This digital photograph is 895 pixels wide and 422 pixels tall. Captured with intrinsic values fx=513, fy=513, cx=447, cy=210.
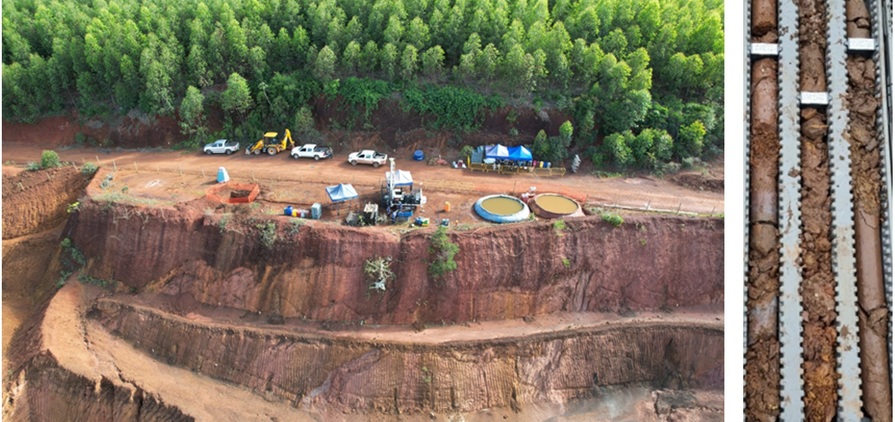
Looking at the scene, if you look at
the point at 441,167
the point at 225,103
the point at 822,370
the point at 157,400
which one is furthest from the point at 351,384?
the point at 225,103

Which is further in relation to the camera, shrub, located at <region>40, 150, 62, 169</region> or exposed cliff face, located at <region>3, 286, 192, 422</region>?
shrub, located at <region>40, 150, 62, 169</region>

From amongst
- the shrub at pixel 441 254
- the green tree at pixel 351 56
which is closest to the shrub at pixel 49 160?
the green tree at pixel 351 56

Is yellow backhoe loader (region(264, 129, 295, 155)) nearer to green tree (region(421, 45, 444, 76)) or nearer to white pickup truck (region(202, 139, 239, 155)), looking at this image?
white pickup truck (region(202, 139, 239, 155))

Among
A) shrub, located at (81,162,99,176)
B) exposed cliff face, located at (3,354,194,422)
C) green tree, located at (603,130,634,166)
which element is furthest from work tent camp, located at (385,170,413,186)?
shrub, located at (81,162,99,176)

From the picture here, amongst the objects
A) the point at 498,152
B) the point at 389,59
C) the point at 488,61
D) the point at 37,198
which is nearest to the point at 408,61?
the point at 389,59

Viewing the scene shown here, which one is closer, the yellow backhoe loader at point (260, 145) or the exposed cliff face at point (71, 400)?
the exposed cliff face at point (71, 400)

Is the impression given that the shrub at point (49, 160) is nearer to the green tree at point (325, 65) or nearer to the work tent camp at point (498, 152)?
the green tree at point (325, 65)

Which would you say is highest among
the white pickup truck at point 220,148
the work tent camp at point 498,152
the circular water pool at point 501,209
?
the white pickup truck at point 220,148
